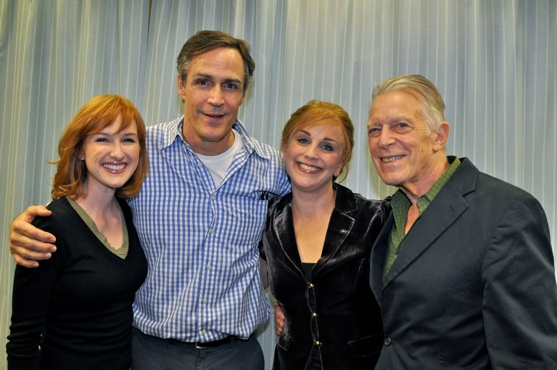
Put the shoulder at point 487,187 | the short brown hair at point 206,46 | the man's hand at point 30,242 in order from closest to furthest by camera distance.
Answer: the shoulder at point 487,187 → the man's hand at point 30,242 → the short brown hair at point 206,46

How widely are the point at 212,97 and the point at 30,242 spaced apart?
0.82 meters

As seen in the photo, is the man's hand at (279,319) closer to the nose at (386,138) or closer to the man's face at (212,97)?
the man's face at (212,97)

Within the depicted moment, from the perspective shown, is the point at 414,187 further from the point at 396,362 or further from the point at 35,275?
the point at 35,275

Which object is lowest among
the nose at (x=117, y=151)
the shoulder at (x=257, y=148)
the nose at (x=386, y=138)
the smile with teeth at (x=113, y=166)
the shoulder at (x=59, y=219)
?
the shoulder at (x=59, y=219)

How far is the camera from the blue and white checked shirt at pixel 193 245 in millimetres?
1753

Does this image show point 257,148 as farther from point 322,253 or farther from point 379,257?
point 379,257

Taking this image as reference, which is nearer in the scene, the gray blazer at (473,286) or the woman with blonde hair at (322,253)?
the gray blazer at (473,286)

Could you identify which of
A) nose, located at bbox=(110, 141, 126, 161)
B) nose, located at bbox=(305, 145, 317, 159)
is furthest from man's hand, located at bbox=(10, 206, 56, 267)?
nose, located at bbox=(305, 145, 317, 159)

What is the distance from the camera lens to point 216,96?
5.99 ft

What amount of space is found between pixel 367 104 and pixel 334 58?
30 cm

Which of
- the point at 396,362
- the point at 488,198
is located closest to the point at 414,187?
the point at 488,198

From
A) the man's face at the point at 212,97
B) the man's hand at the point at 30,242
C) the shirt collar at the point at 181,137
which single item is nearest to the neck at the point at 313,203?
the shirt collar at the point at 181,137

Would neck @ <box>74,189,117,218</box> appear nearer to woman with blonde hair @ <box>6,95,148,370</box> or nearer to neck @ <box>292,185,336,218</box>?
woman with blonde hair @ <box>6,95,148,370</box>

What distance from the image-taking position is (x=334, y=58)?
8.26 ft
